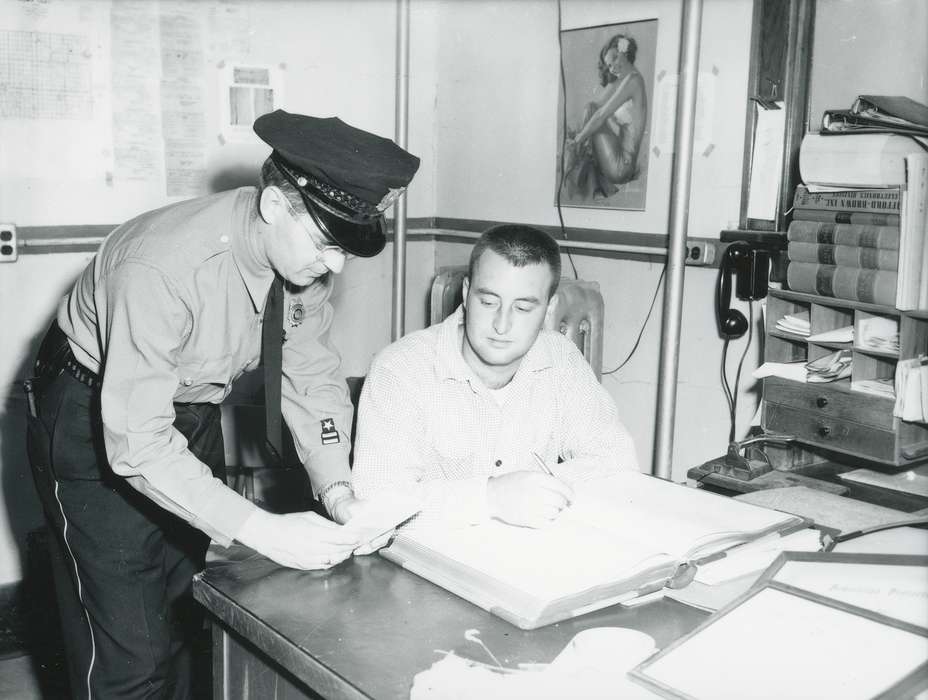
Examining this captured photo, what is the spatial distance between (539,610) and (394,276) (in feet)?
8.15

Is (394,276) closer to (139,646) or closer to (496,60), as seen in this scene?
(496,60)

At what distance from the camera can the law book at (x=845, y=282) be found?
1.93m

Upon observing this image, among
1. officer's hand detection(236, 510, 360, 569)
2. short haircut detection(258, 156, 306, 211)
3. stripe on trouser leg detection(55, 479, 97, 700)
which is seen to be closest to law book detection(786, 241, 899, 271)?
short haircut detection(258, 156, 306, 211)

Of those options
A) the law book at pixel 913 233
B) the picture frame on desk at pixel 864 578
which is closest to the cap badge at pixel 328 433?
the picture frame on desk at pixel 864 578

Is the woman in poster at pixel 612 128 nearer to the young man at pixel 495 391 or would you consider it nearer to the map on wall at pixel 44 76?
the young man at pixel 495 391

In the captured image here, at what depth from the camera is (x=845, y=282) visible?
2.03 metres

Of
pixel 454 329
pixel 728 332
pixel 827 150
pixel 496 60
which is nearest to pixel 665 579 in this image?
pixel 454 329

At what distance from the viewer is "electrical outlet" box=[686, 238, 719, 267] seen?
2.72 meters

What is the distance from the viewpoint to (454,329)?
187 cm

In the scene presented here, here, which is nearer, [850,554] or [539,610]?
[539,610]

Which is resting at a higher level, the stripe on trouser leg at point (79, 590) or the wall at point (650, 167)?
the wall at point (650, 167)

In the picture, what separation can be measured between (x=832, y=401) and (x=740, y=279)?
63cm

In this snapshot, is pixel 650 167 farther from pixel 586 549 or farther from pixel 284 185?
pixel 586 549

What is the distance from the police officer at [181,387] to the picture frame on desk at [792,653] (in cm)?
50
